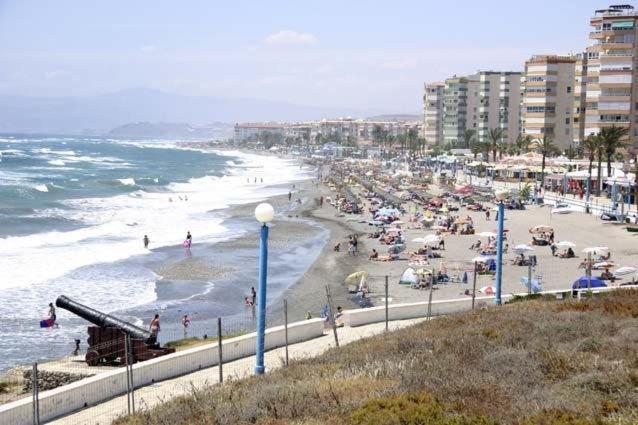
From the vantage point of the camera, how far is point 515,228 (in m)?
39.7

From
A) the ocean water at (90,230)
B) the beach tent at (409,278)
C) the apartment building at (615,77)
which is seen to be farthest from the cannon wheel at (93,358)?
the apartment building at (615,77)

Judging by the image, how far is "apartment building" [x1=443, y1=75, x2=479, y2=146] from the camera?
114 m

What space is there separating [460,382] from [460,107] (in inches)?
4293

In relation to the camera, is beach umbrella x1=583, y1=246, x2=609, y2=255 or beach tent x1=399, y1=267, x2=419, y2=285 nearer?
beach tent x1=399, y1=267, x2=419, y2=285

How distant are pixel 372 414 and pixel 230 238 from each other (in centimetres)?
3335

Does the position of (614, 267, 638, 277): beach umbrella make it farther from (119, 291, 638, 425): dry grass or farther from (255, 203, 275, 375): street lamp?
(255, 203, 275, 375): street lamp

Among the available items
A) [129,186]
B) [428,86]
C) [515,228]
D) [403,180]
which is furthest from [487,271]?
[428,86]

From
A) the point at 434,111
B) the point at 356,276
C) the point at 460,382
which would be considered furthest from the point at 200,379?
the point at 434,111

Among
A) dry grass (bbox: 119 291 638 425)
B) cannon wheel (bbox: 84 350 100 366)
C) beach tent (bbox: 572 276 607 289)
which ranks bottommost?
beach tent (bbox: 572 276 607 289)

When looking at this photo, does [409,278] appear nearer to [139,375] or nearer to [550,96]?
[139,375]

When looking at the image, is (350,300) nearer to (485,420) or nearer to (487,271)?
(487,271)

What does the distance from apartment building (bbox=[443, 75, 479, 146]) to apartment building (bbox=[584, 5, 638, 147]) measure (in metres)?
51.4

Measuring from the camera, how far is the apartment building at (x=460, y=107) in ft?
373

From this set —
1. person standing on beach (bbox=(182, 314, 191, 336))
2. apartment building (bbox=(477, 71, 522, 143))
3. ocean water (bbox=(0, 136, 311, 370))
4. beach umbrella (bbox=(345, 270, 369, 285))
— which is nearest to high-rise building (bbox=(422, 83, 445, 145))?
apartment building (bbox=(477, 71, 522, 143))
